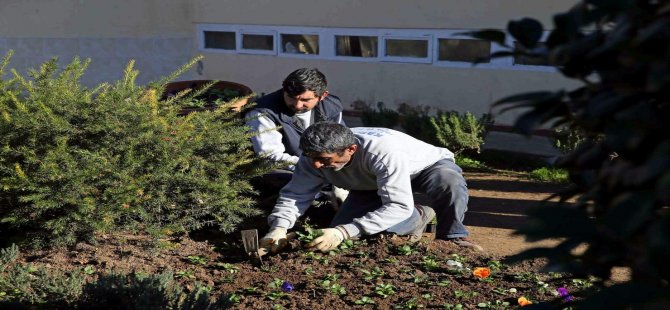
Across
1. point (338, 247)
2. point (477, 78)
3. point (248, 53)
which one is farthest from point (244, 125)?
point (248, 53)

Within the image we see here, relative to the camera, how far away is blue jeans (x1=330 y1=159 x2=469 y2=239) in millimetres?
5289

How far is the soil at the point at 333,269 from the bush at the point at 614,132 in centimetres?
244

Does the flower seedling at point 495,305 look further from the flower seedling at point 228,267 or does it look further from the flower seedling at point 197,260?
the flower seedling at point 197,260

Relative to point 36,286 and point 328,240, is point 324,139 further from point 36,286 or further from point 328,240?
point 36,286

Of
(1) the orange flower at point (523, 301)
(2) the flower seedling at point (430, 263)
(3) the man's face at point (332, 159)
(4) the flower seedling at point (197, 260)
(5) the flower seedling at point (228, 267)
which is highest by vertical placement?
(3) the man's face at point (332, 159)

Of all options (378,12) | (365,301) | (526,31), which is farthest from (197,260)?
(378,12)

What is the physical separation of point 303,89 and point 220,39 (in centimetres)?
636

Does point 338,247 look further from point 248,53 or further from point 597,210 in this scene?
point 248,53

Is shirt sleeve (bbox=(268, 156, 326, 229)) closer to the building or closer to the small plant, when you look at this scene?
the small plant

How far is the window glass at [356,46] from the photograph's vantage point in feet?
33.4

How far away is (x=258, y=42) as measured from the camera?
450 inches

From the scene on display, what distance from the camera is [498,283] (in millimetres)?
4418

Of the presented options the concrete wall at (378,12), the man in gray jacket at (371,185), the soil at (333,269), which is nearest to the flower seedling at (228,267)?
the soil at (333,269)

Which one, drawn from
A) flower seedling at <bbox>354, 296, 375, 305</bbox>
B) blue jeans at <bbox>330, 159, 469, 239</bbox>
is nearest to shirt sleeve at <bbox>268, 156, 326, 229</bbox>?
blue jeans at <bbox>330, 159, 469, 239</bbox>
